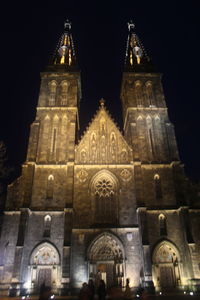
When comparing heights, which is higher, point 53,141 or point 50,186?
point 53,141

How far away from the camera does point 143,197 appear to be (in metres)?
28.2

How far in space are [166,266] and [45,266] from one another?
37.5 ft

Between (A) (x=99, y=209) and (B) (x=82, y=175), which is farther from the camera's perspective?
(B) (x=82, y=175)

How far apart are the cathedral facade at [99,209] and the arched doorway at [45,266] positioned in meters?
0.09

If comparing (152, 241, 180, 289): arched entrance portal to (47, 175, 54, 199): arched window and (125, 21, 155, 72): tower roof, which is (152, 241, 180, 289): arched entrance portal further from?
(125, 21, 155, 72): tower roof

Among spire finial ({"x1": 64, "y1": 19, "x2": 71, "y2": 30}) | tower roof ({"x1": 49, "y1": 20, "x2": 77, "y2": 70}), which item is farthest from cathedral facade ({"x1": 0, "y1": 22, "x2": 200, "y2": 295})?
spire finial ({"x1": 64, "y1": 19, "x2": 71, "y2": 30})

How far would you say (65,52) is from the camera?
142 feet

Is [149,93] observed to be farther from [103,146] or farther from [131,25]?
[131,25]

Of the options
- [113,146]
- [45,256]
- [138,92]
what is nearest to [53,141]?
[113,146]

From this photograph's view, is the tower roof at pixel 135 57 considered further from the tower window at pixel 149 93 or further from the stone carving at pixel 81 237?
the stone carving at pixel 81 237

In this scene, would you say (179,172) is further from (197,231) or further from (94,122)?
(94,122)

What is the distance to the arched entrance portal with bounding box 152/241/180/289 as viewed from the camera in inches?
Result: 1002

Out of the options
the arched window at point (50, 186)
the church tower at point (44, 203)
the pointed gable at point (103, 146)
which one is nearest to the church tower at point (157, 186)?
the pointed gable at point (103, 146)

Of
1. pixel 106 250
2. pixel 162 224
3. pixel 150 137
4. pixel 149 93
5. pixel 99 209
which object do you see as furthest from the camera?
pixel 149 93
